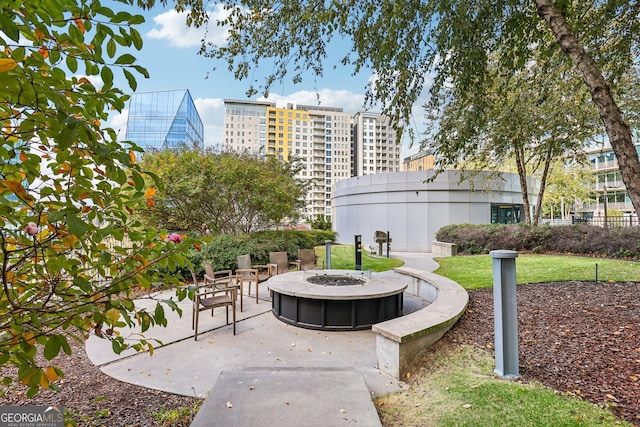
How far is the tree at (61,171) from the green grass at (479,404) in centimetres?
231

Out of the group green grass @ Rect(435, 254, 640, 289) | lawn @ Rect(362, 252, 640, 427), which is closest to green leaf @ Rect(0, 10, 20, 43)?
lawn @ Rect(362, 252, 640, 427)

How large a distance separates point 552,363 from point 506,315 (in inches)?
28.3

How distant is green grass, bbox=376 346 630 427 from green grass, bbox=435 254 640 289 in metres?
4.11

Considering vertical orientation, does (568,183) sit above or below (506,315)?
above

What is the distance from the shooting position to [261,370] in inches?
125

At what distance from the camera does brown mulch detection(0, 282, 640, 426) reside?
103 inches

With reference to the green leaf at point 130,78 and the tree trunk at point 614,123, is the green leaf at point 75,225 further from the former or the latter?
the tree trunk at point 614,123

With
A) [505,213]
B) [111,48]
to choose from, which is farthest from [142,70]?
[505,213]

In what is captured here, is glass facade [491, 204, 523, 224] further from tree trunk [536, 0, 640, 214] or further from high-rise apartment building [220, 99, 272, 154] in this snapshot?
high-rise apartment building [220, 99, 272, 154]

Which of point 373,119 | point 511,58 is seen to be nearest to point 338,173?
point 373,119

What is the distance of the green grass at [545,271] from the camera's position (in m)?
6.60

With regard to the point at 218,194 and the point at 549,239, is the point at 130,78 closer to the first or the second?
the point at 218,194

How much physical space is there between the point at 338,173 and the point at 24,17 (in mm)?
81065

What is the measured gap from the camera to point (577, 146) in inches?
446
